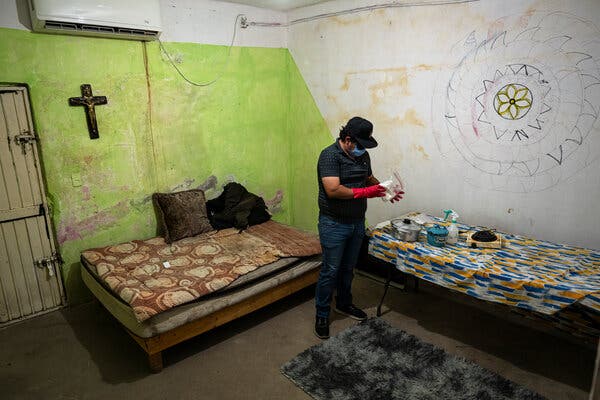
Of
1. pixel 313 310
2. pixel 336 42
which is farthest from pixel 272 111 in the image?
pixel 313 310

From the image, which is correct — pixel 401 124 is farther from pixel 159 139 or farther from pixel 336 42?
pixel 159 139

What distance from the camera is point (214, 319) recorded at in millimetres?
2721

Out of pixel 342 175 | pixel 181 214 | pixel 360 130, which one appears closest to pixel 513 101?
pixel 360 130

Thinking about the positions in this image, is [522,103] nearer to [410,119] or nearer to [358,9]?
[410,119]

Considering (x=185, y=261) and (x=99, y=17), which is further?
(x=185, y=261)

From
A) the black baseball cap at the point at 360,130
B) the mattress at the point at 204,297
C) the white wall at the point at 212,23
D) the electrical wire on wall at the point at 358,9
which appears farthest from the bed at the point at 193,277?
the electrical wire on wall at the point at 358,9

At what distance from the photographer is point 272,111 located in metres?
4.48

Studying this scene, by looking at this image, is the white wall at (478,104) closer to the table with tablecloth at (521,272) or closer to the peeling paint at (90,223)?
the table with tablecloth at (521,272)

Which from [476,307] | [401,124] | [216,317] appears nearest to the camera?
[216,317]

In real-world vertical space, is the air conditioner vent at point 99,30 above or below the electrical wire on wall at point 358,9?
below

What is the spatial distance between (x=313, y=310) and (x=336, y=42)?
2618mm

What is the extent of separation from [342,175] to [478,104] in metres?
1.29

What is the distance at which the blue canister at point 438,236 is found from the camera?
2.69m

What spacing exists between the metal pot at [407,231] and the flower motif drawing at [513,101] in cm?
107
